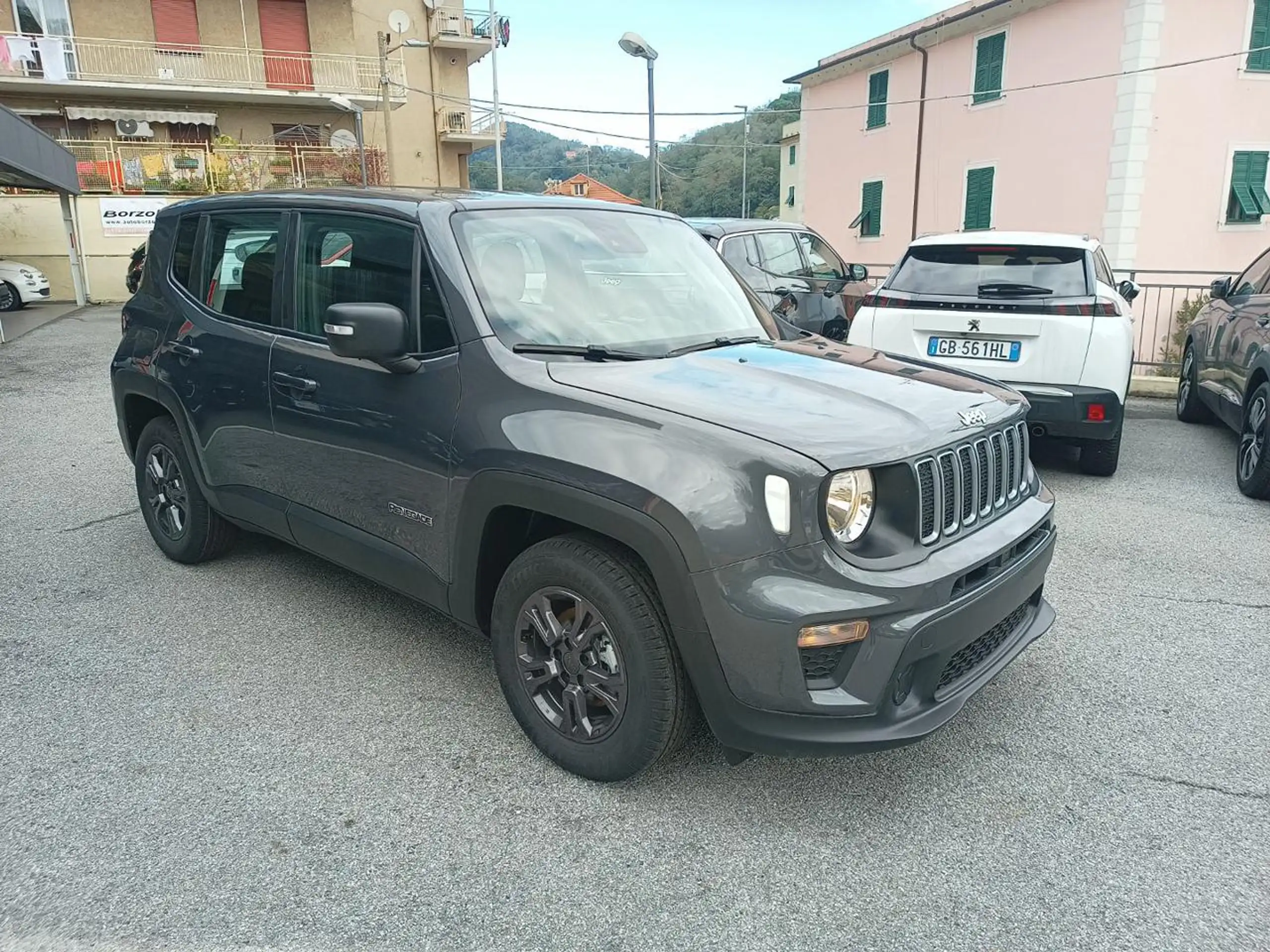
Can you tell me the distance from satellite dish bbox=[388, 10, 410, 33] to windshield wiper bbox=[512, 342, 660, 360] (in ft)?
113

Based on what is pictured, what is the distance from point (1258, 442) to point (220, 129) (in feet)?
108

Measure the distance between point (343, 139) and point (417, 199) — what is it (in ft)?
106

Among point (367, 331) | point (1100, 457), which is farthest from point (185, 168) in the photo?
point (367, 331)

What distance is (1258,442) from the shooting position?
5793 mm

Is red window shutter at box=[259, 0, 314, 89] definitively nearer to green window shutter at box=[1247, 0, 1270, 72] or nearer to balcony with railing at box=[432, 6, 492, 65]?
balcony with railing at box=[432, 6, 492, 65]

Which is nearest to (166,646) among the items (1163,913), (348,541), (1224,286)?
(348,541)

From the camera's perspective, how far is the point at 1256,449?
5.83 meters

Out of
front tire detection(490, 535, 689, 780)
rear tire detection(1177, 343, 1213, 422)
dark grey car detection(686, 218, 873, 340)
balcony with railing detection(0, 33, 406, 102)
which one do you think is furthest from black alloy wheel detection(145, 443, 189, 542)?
balcony with railing detection(0, 33, 406, 102)

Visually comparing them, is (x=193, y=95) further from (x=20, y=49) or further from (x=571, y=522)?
(x=571, y=522)

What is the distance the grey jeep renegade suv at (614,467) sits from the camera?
7.76 ft

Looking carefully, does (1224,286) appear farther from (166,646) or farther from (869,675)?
(166,646)

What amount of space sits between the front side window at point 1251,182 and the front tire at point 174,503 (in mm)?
21950

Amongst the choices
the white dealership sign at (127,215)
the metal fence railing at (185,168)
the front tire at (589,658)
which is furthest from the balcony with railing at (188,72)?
the front tire at (589,658)

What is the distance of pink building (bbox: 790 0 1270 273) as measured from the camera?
19062 mm
